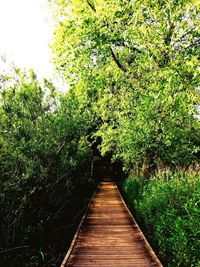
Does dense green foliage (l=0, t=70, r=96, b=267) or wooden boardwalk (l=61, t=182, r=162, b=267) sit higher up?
dense green foliage (l=0, t=70, r=96, b=267)

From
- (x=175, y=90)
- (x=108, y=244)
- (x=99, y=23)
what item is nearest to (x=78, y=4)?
(x=99, y=23)

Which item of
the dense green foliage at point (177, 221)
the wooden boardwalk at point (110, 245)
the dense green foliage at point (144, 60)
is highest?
the dense green foliage at point (144, 60)

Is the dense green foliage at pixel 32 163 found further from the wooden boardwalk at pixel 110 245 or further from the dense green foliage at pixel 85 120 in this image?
the wooden boardwalk at pixel 110 245

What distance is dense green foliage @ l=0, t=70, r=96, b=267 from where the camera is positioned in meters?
6.25

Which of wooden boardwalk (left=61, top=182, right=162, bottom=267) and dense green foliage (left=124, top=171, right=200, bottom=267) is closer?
dense green foliage (left=124, top=171, right=200, bottom=267)

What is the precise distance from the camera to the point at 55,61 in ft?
37.0

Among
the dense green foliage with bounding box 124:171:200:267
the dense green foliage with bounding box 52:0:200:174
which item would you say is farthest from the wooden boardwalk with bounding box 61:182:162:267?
the dense green foliage with bounding box 52:0:200:174

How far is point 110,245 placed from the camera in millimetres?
7988

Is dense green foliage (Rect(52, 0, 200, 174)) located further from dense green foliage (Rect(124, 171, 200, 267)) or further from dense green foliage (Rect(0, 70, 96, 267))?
dense green foliage (Rect(124, 171, 200, 267))

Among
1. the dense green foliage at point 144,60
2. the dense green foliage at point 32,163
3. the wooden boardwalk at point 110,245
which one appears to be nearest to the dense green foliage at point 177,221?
the wooden boardwalk at point 110,245

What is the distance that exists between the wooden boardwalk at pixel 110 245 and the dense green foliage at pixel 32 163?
721 mm

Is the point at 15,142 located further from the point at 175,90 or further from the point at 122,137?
the point at 122,137

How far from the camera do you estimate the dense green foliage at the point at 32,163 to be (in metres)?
6.25

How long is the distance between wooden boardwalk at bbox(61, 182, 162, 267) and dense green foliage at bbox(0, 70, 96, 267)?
72 cm
